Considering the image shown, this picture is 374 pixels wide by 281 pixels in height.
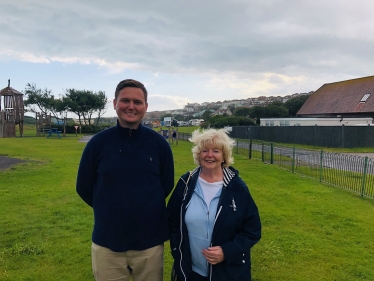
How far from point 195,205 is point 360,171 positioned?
9.80 m

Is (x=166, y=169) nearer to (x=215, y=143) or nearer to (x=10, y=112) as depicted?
(x=215, y=143)

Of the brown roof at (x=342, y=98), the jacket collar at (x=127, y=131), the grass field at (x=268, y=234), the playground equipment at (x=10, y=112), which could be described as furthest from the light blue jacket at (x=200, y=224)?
the playground equipment at (x=10, y=112)

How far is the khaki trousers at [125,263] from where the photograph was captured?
2621mm

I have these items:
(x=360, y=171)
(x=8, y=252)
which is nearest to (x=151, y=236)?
(x=8, y=252)

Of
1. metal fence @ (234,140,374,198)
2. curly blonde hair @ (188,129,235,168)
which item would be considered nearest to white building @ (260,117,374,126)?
metal fence @ (234,140,374,198)

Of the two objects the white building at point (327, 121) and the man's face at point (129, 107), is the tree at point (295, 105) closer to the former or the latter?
the white building at point (327, 121)

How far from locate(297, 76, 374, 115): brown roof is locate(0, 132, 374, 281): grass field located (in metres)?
31.3

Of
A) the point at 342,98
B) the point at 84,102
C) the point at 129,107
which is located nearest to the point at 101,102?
the point at 84,102

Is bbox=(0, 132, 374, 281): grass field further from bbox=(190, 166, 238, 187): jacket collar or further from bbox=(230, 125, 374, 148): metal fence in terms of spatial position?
bbox=(230, 125, 374, 148): metal fence

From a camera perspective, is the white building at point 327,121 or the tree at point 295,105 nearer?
the white building at point 327,121

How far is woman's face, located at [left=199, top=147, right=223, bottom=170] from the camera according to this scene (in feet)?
9.01

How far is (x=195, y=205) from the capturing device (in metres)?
2.64

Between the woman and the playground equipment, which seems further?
the playground equipment

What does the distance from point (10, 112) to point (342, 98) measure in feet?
133
